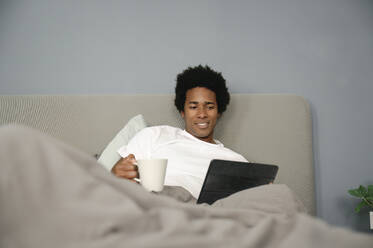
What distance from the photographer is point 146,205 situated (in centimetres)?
58

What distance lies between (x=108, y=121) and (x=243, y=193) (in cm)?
98

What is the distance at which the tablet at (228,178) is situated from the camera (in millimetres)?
1058

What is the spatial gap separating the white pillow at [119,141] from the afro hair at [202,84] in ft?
0.80

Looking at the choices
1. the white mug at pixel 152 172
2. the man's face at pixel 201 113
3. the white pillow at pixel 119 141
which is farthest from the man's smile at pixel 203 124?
the white mug at pixel 152 172

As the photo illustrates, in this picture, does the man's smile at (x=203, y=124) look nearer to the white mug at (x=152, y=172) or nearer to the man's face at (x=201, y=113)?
the man's face at (x=201, y=113)

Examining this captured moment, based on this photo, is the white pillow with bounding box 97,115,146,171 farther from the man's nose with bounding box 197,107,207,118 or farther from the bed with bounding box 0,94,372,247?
the man's nose with bounding box 197,107,207,118

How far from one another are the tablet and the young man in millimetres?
231

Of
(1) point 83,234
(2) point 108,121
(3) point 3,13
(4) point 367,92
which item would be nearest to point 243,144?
(2) point 108,121

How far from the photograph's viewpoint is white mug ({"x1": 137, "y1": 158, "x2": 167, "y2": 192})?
975mm

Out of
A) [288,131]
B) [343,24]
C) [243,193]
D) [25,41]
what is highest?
[343,24]

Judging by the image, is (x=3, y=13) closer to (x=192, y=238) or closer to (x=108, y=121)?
(x=108, y=121)

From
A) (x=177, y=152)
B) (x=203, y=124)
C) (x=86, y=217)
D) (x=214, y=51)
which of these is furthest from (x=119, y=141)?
(x=86, y=217)

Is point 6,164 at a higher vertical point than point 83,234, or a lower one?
higher

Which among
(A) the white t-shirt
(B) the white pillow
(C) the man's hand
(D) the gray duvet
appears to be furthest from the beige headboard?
(D) the gray duvet
